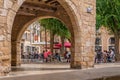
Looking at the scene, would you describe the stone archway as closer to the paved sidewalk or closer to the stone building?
the paved sidewalk

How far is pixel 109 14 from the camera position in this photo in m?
27.4

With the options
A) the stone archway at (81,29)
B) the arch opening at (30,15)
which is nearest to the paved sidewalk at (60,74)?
the stone archway at (81,29)

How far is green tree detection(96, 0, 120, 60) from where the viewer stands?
26.8 metres

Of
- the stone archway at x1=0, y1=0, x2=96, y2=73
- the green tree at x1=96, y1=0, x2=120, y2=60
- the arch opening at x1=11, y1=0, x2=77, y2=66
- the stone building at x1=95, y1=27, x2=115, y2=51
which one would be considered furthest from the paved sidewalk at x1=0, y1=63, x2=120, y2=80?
the stone building at x1=95, y1=27, x2=115, y2=51

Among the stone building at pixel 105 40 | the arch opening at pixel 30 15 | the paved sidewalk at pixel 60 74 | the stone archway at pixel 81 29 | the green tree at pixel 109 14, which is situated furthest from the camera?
the stone building at pixel 105 40

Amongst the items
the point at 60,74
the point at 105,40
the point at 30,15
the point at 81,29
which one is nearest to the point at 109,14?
the point at 30,15

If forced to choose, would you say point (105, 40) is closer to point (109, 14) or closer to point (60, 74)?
point (109, 14)

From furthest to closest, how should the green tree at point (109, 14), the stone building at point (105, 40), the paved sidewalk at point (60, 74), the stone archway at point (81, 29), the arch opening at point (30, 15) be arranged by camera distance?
the stone building at point (105, 40) → the green tree at point (109, 14) → the arch opening at point (30, 15) → the stone archway at point (81, 29) → the paved sidewalk at point (60, 74)

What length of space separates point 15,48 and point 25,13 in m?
2.47

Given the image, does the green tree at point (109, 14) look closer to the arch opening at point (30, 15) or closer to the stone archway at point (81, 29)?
the arch opening at point (30, 15)

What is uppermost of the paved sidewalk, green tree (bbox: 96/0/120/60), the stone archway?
green tree (bbox: 96/0/120/60)

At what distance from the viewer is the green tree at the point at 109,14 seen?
87.9ft

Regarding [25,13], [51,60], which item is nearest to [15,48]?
[25,13]

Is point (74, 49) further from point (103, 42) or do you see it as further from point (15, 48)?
point (103, 42)
